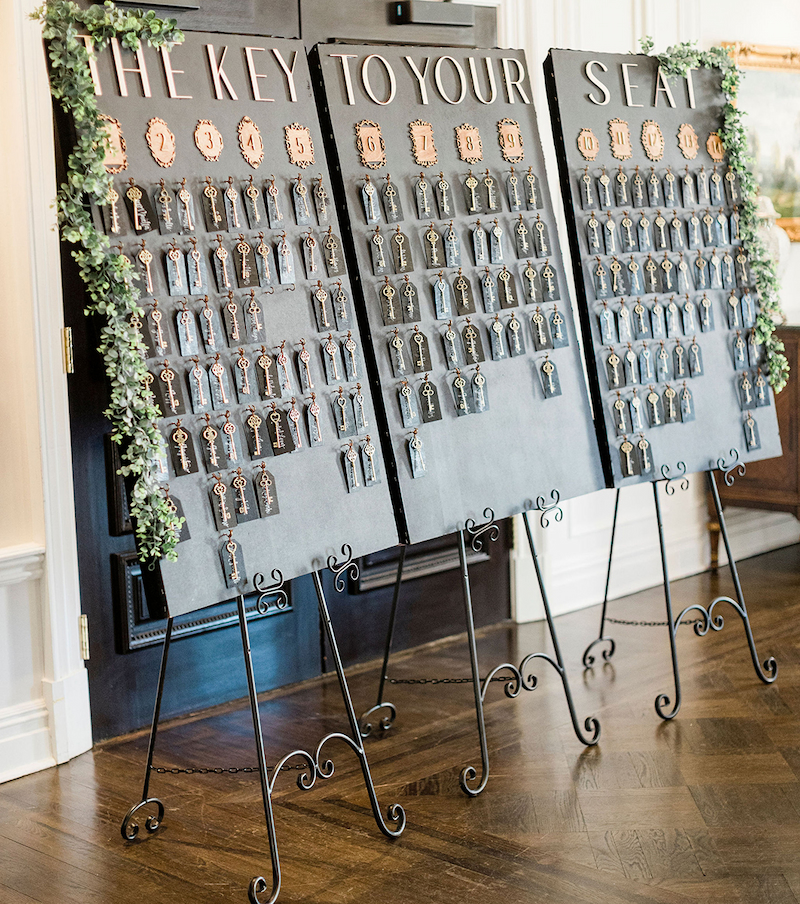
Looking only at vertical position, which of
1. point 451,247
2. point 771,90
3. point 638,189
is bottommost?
point 451,247

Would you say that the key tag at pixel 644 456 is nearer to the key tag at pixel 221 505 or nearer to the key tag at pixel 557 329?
the key tag at pixel 557 329

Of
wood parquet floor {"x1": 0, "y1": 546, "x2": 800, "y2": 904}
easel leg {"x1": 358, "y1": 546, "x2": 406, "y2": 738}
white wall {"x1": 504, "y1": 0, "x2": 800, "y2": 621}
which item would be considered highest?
white wall {"x1": 504, "y1": 0, "x2": 800, "y2": 621}

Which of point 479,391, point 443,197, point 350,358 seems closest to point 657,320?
point 479,391

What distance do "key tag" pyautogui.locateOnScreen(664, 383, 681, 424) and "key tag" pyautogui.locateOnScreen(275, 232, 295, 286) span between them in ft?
4.39

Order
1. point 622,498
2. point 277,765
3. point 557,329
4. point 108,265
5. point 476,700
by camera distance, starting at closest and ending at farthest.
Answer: point 108,265 → point 277,765 → point 476,700 → point 557,329 → point 622,498

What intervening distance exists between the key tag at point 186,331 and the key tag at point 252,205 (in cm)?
28

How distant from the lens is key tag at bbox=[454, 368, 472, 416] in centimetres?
307

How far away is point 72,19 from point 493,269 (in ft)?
4.14

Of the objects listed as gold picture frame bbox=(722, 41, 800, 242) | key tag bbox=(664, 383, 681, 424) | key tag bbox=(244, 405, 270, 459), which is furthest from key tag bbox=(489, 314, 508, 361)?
gold picture frame bbox=(722, 41, 800, 242)

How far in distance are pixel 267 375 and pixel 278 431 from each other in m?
0.13

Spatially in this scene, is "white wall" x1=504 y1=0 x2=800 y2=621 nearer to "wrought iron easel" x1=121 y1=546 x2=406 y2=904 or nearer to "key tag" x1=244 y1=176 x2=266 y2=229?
"wrought iron easel" x1=121 y1=546 x2=406 y2=904

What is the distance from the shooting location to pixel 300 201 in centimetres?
280

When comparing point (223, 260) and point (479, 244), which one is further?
point (479, 244)

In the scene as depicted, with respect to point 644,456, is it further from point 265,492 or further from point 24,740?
point 24,740
